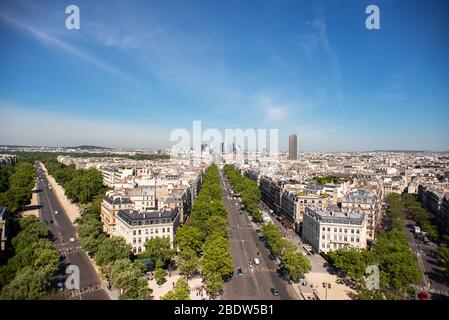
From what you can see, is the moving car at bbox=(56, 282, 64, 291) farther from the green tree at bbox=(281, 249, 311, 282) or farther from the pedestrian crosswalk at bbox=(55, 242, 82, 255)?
the green tree at bbox=(281, 249, 311, 282)

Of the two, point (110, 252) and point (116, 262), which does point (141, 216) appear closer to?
point (110, 252)

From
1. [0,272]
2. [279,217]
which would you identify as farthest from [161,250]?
[279,217]

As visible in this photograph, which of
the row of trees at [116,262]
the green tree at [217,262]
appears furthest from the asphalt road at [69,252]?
the green tree at [217,262]

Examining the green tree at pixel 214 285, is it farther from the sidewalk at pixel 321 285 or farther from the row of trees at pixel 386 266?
the row of trees at pixel 386 266

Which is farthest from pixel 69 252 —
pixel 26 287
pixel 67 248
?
pixel 26 287

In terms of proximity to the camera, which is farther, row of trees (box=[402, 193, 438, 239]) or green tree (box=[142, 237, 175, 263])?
row of trees (box=[402, 193, 438, 239])

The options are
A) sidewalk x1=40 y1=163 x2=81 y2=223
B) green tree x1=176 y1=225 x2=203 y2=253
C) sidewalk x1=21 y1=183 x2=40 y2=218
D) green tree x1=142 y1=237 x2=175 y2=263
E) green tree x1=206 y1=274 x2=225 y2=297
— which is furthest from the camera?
sidewalk x1=40 y1=163 x2=81 y2=223

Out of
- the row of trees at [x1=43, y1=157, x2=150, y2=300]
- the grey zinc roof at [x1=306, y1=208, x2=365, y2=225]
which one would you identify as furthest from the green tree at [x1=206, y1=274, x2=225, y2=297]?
the grey zinc roof at [x1=306, y1=208, x2=365, y2=225]
